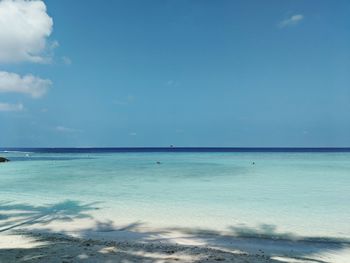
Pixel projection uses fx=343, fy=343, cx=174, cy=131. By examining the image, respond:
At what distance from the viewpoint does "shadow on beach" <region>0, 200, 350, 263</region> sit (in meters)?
6.49

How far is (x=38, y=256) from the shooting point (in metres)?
6.40

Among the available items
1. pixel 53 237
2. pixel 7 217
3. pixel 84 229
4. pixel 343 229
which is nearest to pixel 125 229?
pixel 84 229

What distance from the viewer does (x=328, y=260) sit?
6.93 m

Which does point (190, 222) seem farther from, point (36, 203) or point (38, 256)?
point (36, 203)

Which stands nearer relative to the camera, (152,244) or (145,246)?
(145,246)

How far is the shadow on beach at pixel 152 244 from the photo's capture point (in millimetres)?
6493

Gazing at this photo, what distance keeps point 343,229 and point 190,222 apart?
4.36 meters

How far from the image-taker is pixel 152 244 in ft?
25.5

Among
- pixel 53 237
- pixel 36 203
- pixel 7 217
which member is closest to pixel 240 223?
pixel 53 237

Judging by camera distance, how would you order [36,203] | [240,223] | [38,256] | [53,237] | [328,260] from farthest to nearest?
[36,203] < [240,223] < [53,237] < [328,260] < [38,256]

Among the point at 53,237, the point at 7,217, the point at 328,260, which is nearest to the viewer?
the point at 328,260

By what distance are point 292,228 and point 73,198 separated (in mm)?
9942

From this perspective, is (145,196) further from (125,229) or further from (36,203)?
(125,229)

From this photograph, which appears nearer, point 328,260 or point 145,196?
point 328,260
